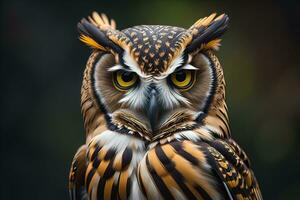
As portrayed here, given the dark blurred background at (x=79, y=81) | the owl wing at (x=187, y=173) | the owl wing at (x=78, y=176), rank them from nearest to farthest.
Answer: the owl wing at (x=187, y=173) < the owl wing at (x=78, y=176) < the dark blurred background at (x=79, y=81)

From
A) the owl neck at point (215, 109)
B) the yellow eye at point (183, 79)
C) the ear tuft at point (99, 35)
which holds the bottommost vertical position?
the owl neck at point (215, 109)

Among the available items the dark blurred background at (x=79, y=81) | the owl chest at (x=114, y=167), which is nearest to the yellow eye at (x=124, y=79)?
the owl chest at (x=114, y=167)

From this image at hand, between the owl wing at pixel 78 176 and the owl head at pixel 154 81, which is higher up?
the owl head at pixel 154 81

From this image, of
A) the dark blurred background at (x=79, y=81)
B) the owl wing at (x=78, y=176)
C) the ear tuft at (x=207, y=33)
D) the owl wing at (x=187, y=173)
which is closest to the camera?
the owl wing at (x=187, y=173)

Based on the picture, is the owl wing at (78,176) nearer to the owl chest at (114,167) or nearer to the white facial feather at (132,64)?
the owl chest at (114,167)

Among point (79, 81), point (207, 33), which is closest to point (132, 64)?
point (207, 33)

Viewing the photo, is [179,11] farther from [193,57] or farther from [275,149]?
[193,57]

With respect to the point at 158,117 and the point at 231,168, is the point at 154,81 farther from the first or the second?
the point at 231,168
